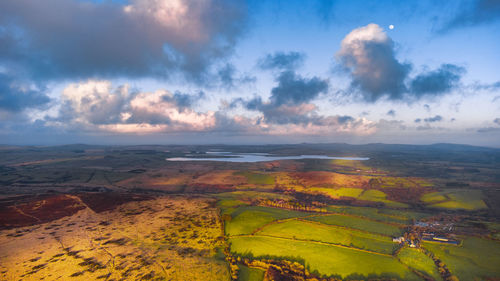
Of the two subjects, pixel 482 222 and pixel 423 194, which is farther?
pixel 423 194

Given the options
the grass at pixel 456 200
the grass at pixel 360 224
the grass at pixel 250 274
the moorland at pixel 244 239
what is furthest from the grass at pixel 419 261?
the grass at pixel 456 200

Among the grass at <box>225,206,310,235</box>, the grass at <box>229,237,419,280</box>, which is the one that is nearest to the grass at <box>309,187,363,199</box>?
the grass at <box>225,206,310,235</box>

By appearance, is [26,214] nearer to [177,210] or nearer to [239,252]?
[177,210]

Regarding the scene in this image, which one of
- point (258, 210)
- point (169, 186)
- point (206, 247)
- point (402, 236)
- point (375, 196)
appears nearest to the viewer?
point (206, 247)

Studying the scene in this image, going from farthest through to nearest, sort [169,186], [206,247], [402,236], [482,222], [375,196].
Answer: [169,186] → [375,196] → [482,222] → [402,236] → [206,247]

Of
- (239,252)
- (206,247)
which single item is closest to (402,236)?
(239,252)

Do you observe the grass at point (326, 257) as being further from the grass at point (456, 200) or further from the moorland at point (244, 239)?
the grass at point (456, 200)

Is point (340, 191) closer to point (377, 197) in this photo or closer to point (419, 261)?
point (377, 197)
